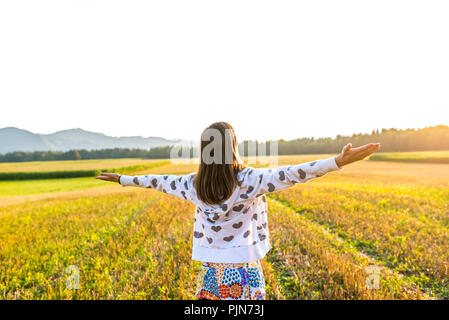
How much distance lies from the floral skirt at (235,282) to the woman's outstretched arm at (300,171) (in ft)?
2.86

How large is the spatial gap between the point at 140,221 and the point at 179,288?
5.92 m

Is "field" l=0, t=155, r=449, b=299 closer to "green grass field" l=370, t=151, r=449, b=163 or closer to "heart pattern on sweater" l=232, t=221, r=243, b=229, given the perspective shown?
"heart pattern on sweater" l=232, t=221, r=243, b=229

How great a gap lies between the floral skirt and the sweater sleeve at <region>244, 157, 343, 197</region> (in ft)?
2.86

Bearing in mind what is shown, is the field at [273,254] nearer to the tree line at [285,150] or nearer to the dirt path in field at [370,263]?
the dirt path in field at [370,263]

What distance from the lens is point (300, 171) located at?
8.31 feet

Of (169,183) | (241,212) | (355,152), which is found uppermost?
(355,152)

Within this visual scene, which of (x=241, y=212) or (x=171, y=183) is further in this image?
(x=171, y=183)

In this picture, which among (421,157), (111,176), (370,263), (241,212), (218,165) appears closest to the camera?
(218,165)

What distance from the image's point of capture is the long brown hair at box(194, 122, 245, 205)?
269 cm

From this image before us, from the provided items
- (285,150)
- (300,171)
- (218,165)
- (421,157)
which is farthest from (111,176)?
(285,150)

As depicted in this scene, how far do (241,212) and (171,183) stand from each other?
0.88m

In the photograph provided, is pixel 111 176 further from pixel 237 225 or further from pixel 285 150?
pixel 285 150

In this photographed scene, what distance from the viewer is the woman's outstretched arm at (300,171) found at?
2.42m

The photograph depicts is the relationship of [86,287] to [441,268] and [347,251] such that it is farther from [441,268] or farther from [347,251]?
[441,268]
